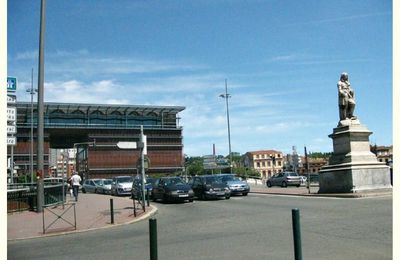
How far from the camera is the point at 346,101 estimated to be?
26688 mm

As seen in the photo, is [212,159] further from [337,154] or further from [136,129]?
[136,129]

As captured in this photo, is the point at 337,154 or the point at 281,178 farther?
the point at 281,178

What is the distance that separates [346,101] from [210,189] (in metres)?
9.37

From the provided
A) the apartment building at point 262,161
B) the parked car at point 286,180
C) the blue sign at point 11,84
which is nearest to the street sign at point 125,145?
the blue sign at point 11,84

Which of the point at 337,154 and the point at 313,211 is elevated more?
the point at 337,154

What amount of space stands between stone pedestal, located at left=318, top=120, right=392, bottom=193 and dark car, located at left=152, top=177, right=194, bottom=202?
776cm

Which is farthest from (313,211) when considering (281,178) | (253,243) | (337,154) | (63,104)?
(63,104)

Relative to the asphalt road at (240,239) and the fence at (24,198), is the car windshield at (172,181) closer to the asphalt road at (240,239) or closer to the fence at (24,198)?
the fence at (24,198)

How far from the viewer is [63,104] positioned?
371 ft

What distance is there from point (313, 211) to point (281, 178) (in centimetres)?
3223

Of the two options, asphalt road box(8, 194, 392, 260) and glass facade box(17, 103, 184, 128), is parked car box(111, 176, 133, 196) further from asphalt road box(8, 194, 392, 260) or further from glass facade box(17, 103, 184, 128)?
glass facade box(17, 103, 184, 128)

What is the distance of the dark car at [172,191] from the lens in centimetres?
2708

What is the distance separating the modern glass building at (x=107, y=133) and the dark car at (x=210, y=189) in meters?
82.1
